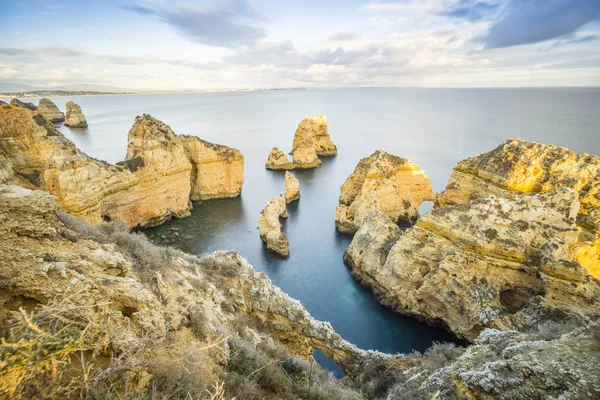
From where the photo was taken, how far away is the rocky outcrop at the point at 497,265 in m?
11.1

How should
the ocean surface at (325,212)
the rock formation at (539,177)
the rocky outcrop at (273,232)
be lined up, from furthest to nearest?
the rocky outcrop at (273,232) → the ocean surface at (325,212) → the rock formation at (539,177)

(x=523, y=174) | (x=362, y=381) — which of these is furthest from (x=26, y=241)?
(x=523, y=174)

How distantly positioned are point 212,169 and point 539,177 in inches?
1114

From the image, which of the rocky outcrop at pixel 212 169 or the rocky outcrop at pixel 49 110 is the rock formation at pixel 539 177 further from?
the rocky outcrop at pixel 49 110

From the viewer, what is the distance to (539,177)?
18109mm

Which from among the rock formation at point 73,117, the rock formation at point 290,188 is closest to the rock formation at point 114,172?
the rock formation at point 290,188

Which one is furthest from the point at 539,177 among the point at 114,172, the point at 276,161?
the point at 276,161

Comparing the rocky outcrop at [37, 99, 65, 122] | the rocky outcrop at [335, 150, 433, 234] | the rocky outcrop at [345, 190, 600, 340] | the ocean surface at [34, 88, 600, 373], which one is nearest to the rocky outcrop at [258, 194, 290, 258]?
the ocean surface at [34, 88, 600, 373]

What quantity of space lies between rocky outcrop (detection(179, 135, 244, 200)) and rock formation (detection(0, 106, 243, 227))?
0.35 ft

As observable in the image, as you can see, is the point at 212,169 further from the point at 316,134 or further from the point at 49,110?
the point at 49,110

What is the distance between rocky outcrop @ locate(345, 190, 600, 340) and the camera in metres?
11.1

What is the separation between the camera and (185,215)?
91.8 feet

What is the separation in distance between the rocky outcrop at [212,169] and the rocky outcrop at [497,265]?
22.3 metres

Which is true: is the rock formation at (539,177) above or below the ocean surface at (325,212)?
above
